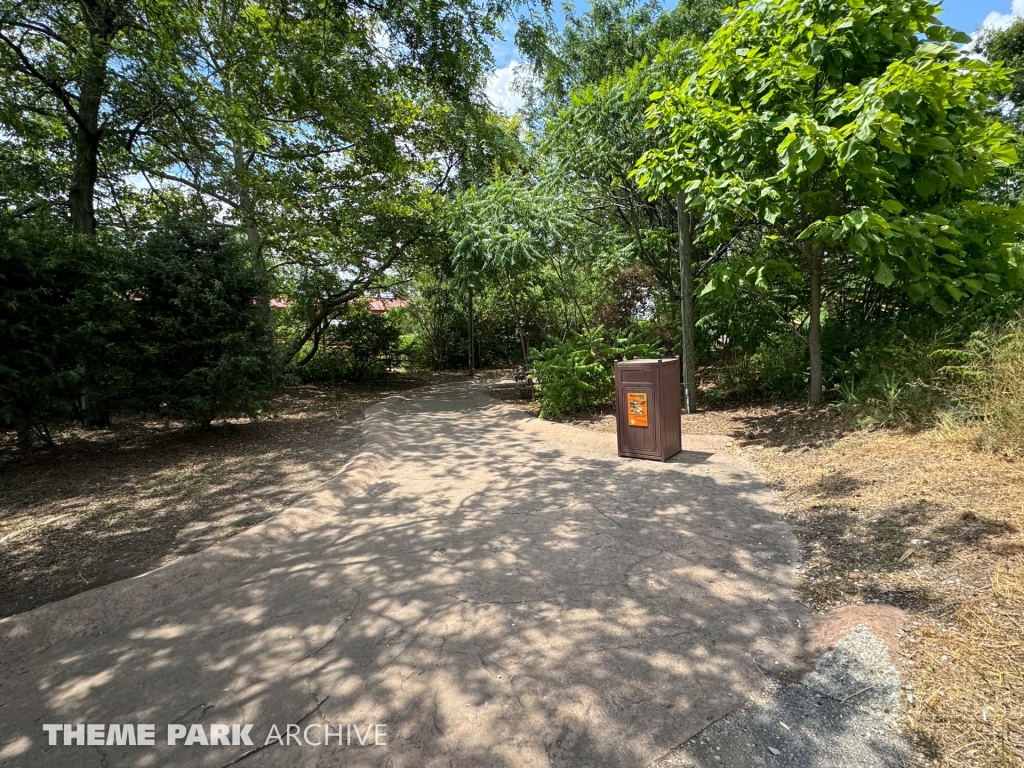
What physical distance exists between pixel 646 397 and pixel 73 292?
7.11 meters

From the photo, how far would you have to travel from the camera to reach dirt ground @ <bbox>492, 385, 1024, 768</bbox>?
1.76m

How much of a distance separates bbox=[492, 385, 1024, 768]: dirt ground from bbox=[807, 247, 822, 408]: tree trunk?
94 cm

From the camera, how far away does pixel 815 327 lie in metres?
6.21

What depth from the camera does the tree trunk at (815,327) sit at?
19.8ft

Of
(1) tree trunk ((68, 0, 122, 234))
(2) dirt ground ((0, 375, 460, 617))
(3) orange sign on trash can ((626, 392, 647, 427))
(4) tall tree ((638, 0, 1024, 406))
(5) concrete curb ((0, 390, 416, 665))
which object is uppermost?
(1) tree trunk ((68, 0, 122, 234))

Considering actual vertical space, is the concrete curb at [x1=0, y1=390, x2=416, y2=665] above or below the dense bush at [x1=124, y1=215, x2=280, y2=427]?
below

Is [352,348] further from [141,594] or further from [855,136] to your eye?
[855,136]

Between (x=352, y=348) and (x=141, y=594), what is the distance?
36.9ft

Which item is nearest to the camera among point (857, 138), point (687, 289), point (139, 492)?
point (857, 138)

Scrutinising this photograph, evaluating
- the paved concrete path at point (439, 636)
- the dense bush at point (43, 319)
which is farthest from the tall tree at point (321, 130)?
the paved concrete path at point (439, 636)

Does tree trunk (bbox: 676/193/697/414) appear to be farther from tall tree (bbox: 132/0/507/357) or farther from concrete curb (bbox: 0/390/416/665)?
concrete curb (bbox: 0/390/416/665)

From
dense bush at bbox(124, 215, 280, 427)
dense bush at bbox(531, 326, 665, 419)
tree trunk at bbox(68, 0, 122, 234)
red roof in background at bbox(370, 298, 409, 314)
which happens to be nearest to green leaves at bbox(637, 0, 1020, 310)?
dense bush at bbox(531, 326, 665, 419)

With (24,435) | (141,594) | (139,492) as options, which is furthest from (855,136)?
(24,435)

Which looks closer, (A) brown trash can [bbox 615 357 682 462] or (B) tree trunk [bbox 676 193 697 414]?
(A) brown trash can [bbox 615 357 682 462]
